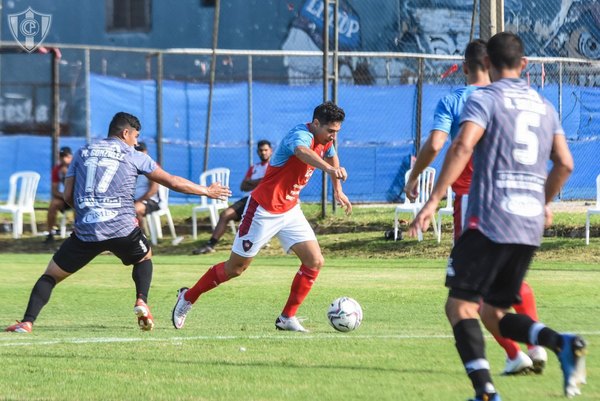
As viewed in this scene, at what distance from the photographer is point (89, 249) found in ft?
33.8

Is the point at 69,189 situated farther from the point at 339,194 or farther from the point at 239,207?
the point at 239,207

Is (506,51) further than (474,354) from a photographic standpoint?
Yes

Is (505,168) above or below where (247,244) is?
above

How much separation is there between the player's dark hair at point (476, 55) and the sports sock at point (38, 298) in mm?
4567

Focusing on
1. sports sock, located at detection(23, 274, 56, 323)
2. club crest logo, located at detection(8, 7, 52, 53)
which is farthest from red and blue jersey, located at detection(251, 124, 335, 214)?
club crest logo, located at detection(8, 7, 52, 53)

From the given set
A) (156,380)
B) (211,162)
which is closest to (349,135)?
(211,162)

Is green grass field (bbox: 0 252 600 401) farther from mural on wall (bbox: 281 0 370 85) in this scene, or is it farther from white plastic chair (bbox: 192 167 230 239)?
mural on wall (bbox: 281 0 370 85)

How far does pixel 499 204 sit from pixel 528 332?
2.52ft

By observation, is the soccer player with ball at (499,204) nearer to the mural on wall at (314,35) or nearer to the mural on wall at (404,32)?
the mural on wall at (404,32)

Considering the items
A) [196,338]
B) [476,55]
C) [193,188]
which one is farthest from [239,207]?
[476,55]

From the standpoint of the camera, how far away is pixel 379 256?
18531mm

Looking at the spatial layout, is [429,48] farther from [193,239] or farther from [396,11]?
[193,239]

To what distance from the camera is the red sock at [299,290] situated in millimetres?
10242

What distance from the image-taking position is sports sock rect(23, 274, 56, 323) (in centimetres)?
1029
